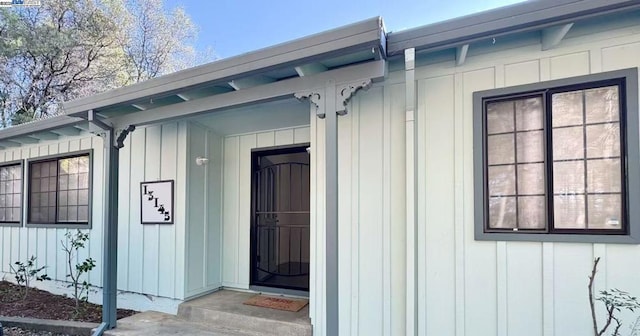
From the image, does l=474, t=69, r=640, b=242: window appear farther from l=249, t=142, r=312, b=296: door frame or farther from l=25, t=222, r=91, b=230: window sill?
l=25, t=222, r=91, b=230: window sill

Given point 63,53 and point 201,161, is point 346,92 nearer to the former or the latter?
point 201,161

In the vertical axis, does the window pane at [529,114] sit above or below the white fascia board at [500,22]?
below

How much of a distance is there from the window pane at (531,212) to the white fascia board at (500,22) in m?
1.32

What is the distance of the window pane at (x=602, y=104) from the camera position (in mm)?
2713

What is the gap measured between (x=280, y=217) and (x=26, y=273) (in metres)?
5.04

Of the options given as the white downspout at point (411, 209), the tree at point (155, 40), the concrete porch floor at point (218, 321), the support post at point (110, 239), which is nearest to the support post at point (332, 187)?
the white downspout at point (411, 209)

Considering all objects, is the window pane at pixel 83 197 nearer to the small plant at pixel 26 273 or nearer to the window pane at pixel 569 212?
the small plant at pixel 26 273

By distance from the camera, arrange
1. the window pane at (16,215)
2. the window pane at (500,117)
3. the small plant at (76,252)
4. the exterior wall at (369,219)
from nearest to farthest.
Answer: the window pane at (500,117) → the exterior wall at (369,219) → the small plant at (76,252) → the window pane at (16,215)

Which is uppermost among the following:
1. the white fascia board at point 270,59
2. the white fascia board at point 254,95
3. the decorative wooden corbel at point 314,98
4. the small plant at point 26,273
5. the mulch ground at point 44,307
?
the white fascia board at point 270,59

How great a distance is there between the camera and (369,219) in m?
3.50

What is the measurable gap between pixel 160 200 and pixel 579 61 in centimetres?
491

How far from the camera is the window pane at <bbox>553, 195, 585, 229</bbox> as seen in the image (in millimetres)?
2791

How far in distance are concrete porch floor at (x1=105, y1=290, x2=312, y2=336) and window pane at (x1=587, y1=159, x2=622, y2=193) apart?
2795 mm

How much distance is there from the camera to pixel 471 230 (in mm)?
3072
